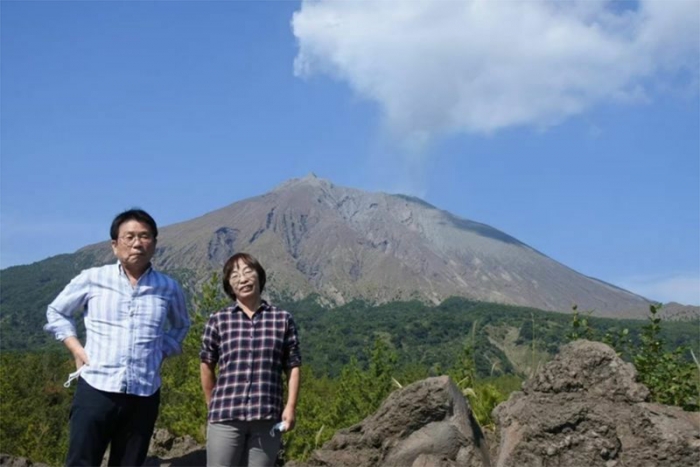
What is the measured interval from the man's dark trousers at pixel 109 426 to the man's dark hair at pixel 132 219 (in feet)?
2.63

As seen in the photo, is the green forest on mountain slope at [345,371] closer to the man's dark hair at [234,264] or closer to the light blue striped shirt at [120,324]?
the man's dark hair at [234,264]

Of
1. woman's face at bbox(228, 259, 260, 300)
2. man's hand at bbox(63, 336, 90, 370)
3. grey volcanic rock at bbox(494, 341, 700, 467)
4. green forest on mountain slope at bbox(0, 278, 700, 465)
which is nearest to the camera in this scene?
man's hand at bbox(63, 336, 90, 370)

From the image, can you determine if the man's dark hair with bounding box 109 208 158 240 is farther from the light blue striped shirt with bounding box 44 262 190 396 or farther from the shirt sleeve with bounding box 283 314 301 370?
the shirt sleeve with bounding box 283 314 301 370

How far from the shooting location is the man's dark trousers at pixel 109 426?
4.32m

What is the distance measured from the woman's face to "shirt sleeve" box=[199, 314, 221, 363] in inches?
7.7

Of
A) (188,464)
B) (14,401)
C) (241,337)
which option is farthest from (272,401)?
(14,401)

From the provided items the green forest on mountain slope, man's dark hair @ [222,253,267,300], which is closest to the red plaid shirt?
man's dark hair @ [222,253,267,300]

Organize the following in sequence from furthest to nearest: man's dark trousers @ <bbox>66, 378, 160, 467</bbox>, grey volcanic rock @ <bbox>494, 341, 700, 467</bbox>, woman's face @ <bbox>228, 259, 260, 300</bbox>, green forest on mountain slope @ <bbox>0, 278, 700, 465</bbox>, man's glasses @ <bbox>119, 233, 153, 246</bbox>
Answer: green forest on mountain slope @ <bbox>0, 278, 700, 465</bbox>
grey volcanic rock @ <bbox>494, 341, 700, 467</bbox>
woman's face @ <bbox>228, 259, 260, 300</bbox>
man's glasses @ <bbox>119, 233, 153, 246</bbox>
man's dark trousers @ <bbox>66, 378, 160, 467</bbox>

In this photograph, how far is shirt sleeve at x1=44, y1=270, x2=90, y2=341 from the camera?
178 inches

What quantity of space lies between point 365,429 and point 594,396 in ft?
6.20

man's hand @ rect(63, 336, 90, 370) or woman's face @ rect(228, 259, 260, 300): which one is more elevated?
woman's face @ rect(228, 259, 260, 300)

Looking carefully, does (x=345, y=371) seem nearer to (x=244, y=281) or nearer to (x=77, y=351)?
(x=244, y=281)

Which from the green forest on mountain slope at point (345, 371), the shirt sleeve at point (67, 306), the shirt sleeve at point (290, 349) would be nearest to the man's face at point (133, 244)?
the shirt sleeve at point (67, 306)

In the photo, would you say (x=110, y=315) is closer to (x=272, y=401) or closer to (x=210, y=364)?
(x=210, y=364)
